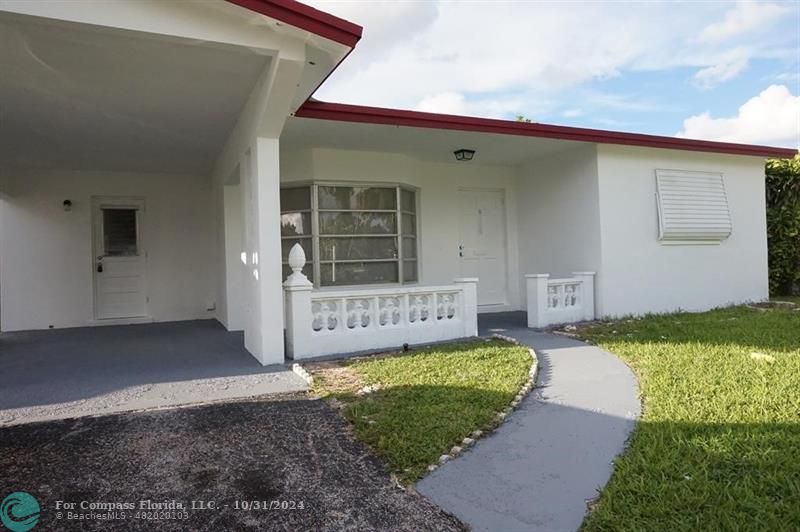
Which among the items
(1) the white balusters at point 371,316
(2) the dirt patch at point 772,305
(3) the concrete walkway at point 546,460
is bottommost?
(3) the concrete walkway at point 546,460

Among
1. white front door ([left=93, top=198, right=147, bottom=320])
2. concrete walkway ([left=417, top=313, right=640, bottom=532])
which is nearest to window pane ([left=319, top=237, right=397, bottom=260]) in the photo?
white front door ([left=93, top=198, right=147, bottom=320])

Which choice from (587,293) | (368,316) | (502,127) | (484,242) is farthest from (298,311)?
(484,242)

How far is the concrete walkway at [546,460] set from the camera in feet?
7.70

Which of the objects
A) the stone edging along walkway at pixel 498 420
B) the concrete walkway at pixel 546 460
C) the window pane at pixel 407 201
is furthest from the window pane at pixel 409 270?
the concrete walkway at pixel 546 460

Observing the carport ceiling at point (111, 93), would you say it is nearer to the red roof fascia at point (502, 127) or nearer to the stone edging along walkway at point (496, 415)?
the red roof fascia at point (502, 127)

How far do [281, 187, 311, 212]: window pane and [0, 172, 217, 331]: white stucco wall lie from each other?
2.12m

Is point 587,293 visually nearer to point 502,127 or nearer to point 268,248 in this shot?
point 502,127

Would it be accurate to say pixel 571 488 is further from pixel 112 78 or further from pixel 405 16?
pixel 405 16

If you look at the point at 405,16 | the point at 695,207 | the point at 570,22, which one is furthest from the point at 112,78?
the point at 695,207

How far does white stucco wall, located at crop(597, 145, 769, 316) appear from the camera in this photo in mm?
7855

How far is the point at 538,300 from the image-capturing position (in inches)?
284

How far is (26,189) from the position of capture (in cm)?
859

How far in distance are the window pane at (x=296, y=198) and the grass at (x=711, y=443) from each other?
4.82 metres

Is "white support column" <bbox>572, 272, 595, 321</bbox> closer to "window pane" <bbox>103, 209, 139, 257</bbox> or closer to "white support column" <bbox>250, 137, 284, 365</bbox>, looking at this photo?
"white support column" <bbox>250, 137, 284, 365</bbox>
